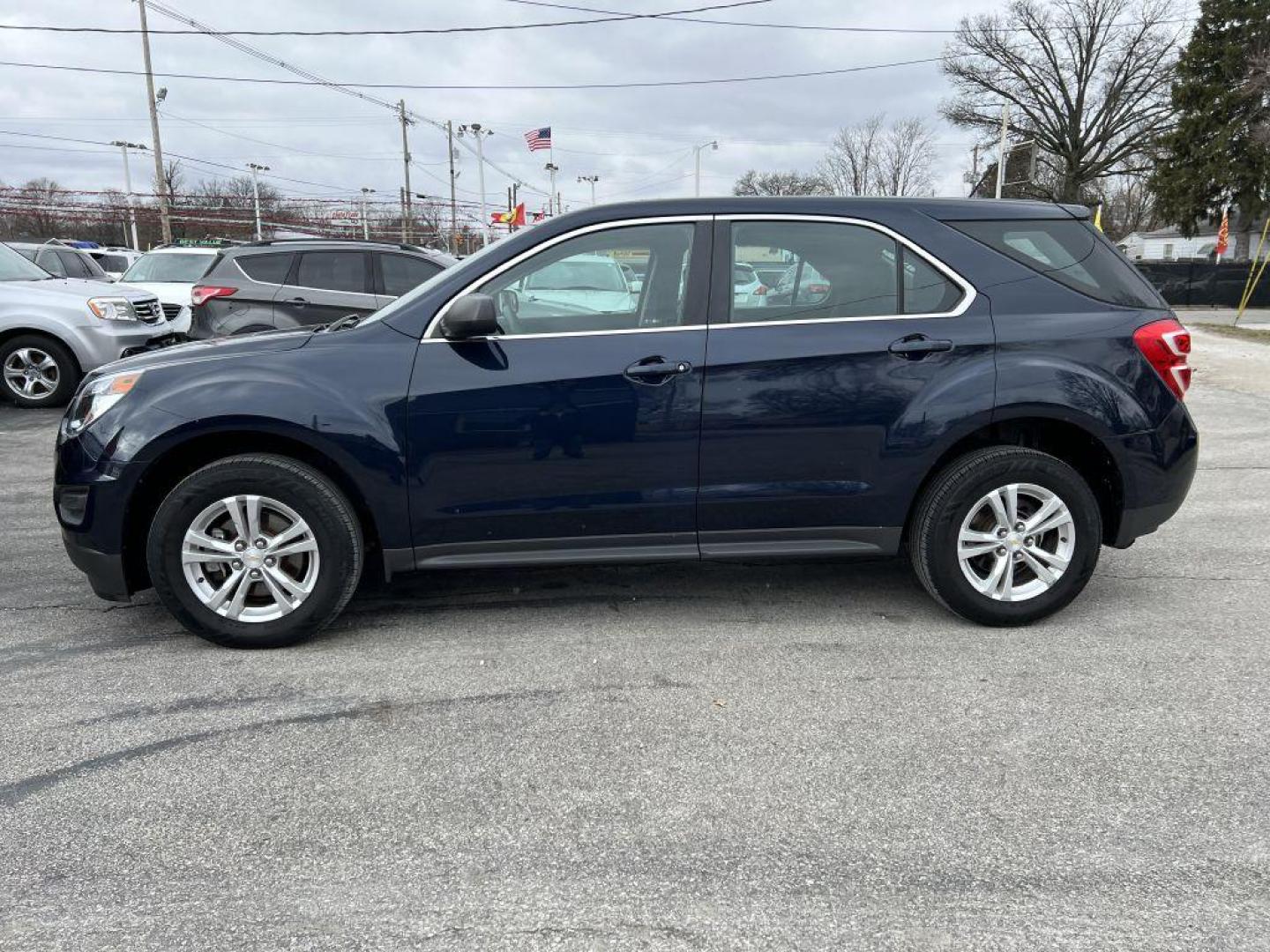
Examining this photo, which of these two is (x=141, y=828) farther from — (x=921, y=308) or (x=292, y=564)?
(x=921, y=308)

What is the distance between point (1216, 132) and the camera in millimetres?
38469

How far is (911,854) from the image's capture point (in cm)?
240

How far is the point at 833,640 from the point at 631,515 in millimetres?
1018

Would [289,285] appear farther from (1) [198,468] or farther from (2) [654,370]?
(2) [654,370]

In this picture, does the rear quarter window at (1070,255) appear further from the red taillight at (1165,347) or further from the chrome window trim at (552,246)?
the chrome window trim at (552,246)

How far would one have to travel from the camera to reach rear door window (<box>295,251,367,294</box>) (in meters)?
9.30

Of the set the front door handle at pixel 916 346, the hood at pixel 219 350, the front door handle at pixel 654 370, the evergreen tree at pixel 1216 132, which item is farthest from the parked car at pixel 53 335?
the evergreen tree at pixel 1216 132

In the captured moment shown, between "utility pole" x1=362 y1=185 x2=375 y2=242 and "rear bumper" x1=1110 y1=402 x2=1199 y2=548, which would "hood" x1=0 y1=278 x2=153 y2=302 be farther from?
"utility pole" x1=362 y1=185 x2=375 y2=242

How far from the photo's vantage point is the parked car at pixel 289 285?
30.1 feet

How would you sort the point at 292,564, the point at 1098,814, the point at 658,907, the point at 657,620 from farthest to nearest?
the point at 657,620
the point at 292,564
the point at 1098,814
the point at 658,907

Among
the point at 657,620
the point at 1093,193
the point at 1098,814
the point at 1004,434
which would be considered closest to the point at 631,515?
the point at 657,620

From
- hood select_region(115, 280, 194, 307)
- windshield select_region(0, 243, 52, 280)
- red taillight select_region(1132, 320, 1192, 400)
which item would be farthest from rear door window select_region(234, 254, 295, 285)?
red taillight select_region(1132, 320, 1192, 400)

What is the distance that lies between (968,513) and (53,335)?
951cm

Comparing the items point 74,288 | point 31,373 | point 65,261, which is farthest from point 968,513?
point 65,261
